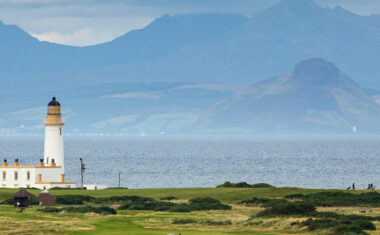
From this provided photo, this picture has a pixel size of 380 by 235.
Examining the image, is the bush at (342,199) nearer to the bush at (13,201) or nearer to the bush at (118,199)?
the bush at (118,199)

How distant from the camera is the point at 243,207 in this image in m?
70.7

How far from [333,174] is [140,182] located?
47.6m

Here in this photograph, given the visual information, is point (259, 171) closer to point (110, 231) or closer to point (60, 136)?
point (60, 136)

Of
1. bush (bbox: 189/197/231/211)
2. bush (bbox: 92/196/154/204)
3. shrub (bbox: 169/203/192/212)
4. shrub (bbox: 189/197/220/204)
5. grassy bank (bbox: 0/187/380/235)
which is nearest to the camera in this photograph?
grassy bank (bbox: 0/187/380/235)

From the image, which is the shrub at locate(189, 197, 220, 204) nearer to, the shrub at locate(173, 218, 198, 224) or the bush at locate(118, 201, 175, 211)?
the bush at locate(118, 201, 175, 211)

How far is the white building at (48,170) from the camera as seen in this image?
9431cm

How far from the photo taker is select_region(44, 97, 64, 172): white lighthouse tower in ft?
319

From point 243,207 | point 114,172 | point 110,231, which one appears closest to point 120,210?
point 243,207

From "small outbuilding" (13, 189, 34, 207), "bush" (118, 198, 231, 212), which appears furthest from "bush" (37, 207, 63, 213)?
"bush" (118, 198, 231, 212)

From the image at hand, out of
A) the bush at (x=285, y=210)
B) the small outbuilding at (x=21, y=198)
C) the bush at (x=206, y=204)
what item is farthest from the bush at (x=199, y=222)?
the small outbuilding at (x=21, y=198)

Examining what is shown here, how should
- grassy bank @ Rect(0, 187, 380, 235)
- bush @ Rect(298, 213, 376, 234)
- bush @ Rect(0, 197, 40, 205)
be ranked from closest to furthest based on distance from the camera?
bush @ Rect(298, 213, 376, 234) → grassy bank @ Rect(0, 187, 380, 235) → bush @ Rect(0, 197, 40, 205)

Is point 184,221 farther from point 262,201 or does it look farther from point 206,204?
point 262,201

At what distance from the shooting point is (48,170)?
312ft

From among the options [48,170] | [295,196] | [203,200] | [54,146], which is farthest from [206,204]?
[54,146]
